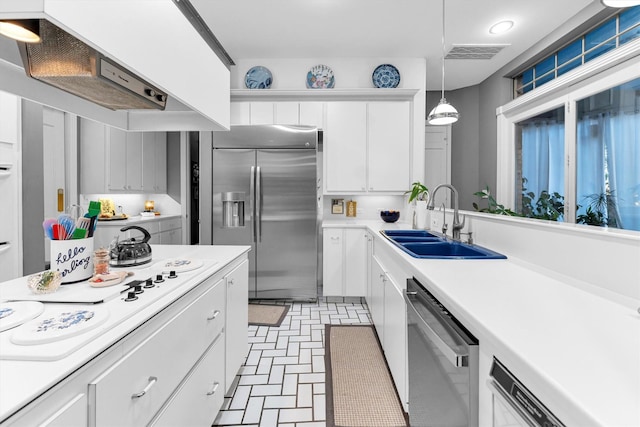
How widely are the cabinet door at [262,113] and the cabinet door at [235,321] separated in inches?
85.6

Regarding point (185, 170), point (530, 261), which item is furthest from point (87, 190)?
point (530, 261)

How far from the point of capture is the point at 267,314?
3180mm

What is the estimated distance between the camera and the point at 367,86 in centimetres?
383

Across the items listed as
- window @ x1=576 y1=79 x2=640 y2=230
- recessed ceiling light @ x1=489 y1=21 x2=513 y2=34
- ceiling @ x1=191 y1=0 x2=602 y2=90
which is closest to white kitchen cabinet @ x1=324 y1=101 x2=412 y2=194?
ceiling @ x1=191 y1=0 x2=602 y2=90

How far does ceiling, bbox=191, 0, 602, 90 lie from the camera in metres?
2.78

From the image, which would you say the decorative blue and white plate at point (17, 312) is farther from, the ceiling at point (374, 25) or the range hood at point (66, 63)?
the ceiling at point (374, 25)

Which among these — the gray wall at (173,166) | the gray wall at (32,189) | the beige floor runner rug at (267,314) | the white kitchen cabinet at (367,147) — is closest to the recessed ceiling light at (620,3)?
the white kitchen cabinet at (367,147)

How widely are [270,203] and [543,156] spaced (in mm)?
3275

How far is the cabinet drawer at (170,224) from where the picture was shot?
4.05 m

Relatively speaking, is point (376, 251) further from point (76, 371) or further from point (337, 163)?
point (76, 371)

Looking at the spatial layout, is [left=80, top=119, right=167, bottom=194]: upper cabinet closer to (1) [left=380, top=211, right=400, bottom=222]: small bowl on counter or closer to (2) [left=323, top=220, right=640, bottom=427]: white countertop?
(1) [left=380, top=211, right=400, bottom=222]: small bowl on counter

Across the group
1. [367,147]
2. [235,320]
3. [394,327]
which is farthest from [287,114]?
[394,327]

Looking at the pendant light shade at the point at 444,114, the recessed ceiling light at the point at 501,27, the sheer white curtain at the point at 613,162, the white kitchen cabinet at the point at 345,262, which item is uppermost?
the recessed ceiling light at the point at 501,27

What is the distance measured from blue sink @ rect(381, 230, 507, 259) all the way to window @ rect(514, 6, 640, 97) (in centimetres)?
254
